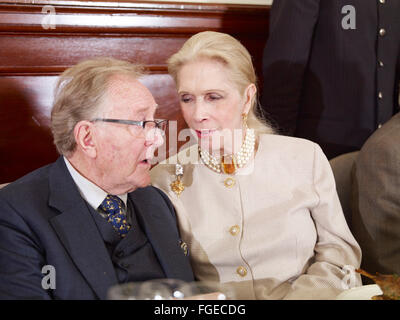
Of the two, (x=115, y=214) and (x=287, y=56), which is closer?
(x=115, y=214)

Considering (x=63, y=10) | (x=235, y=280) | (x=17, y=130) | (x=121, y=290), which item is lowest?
(x=235, y=280)

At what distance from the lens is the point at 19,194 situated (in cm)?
138

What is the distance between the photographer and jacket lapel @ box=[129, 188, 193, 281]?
153cm

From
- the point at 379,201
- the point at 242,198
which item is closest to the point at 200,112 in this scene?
the point at 242,198

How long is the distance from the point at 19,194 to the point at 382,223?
3.81ft

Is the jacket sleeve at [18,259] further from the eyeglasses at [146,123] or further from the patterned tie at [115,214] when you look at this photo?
the eyeglasses at [146,123]

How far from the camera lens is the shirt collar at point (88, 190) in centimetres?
147

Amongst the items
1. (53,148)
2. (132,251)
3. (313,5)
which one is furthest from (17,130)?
(313,5)

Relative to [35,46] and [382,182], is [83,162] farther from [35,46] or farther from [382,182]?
[382,182]

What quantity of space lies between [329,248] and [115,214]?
2.25 ft

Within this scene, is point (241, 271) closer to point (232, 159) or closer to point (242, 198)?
point (242, 198)

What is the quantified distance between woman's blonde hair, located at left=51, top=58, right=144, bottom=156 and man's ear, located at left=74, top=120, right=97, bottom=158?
2cm

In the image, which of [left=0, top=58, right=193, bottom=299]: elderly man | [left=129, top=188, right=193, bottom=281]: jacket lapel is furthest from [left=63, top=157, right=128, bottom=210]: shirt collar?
[left=129, top=188, right=193, bottom=281]: jacket lapel

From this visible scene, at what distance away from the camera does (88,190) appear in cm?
147
